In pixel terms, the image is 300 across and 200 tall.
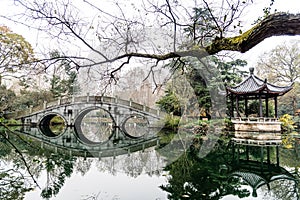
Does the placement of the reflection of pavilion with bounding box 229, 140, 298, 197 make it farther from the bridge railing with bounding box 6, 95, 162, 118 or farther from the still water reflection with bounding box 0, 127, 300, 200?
the bridge railing with bounding box 6, 95, 162, 118

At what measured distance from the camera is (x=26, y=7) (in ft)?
6.09

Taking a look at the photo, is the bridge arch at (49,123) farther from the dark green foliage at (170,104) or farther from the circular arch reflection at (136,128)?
Result: the dark green foliage at (170,104)

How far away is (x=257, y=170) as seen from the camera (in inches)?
187

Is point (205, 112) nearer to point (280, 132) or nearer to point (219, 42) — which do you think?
point (280, 132)

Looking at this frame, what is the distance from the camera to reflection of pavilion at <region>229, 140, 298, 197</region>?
12.8 feet

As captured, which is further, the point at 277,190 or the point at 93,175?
the point at 93,175

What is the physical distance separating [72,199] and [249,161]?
4063mm

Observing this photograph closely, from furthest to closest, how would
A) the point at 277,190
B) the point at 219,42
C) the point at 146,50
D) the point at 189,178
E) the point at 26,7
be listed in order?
the point at 189,178
the point at 277,190
the point at 146,50
the point at 219,42
the point at 26,7

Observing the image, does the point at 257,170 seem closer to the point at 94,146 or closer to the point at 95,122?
the point at 94,146

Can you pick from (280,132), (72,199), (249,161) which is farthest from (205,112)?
(72,199)

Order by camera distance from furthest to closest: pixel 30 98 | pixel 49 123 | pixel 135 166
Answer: pixel 49 123 → pixel 30 98 → pixel 135 166

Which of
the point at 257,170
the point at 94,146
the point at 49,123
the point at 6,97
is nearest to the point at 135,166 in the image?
the point at 257,170

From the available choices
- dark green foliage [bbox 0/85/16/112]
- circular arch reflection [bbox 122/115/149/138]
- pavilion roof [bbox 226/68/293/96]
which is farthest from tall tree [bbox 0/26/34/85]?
dark green foliage [bbox 0/85/16/112]

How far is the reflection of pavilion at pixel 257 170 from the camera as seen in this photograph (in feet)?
12.8
